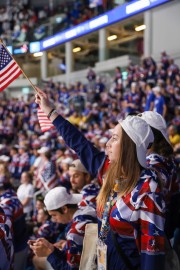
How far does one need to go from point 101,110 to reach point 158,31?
425cm

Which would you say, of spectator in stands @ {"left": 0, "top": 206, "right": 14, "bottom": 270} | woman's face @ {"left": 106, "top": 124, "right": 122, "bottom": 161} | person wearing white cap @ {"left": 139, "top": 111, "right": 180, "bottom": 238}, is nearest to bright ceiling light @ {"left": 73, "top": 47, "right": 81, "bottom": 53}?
person wearing white cap @ {"left": 139, "top": 111, "right": 180, "bottom": 238}

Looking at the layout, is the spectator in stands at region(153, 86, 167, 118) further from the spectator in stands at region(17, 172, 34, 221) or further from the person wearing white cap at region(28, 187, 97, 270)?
the person wearing white cap at region(28, 187, 97, 270)

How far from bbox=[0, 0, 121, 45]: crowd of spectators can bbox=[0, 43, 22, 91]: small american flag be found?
13586mm

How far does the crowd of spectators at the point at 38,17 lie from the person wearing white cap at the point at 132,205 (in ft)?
50.0

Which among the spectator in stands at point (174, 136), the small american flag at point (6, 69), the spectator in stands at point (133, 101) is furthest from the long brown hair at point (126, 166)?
the spectator in stands at point (133, 101)

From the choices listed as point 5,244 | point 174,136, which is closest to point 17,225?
point 5,244

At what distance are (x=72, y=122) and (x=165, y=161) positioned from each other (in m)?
11.5

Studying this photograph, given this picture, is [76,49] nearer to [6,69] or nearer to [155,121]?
[6,69]

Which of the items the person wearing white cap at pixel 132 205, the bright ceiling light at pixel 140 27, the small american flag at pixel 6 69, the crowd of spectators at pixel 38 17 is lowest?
the person wearing white cap at pixel 132 205

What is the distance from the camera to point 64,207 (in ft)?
9.85

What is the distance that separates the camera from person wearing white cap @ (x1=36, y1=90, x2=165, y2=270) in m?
1.78

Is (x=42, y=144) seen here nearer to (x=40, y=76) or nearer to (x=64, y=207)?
(x=64, y=207)

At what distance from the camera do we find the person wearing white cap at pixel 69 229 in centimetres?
232

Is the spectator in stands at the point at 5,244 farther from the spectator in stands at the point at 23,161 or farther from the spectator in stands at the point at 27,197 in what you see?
the spectator in stands at the point at 23,161
